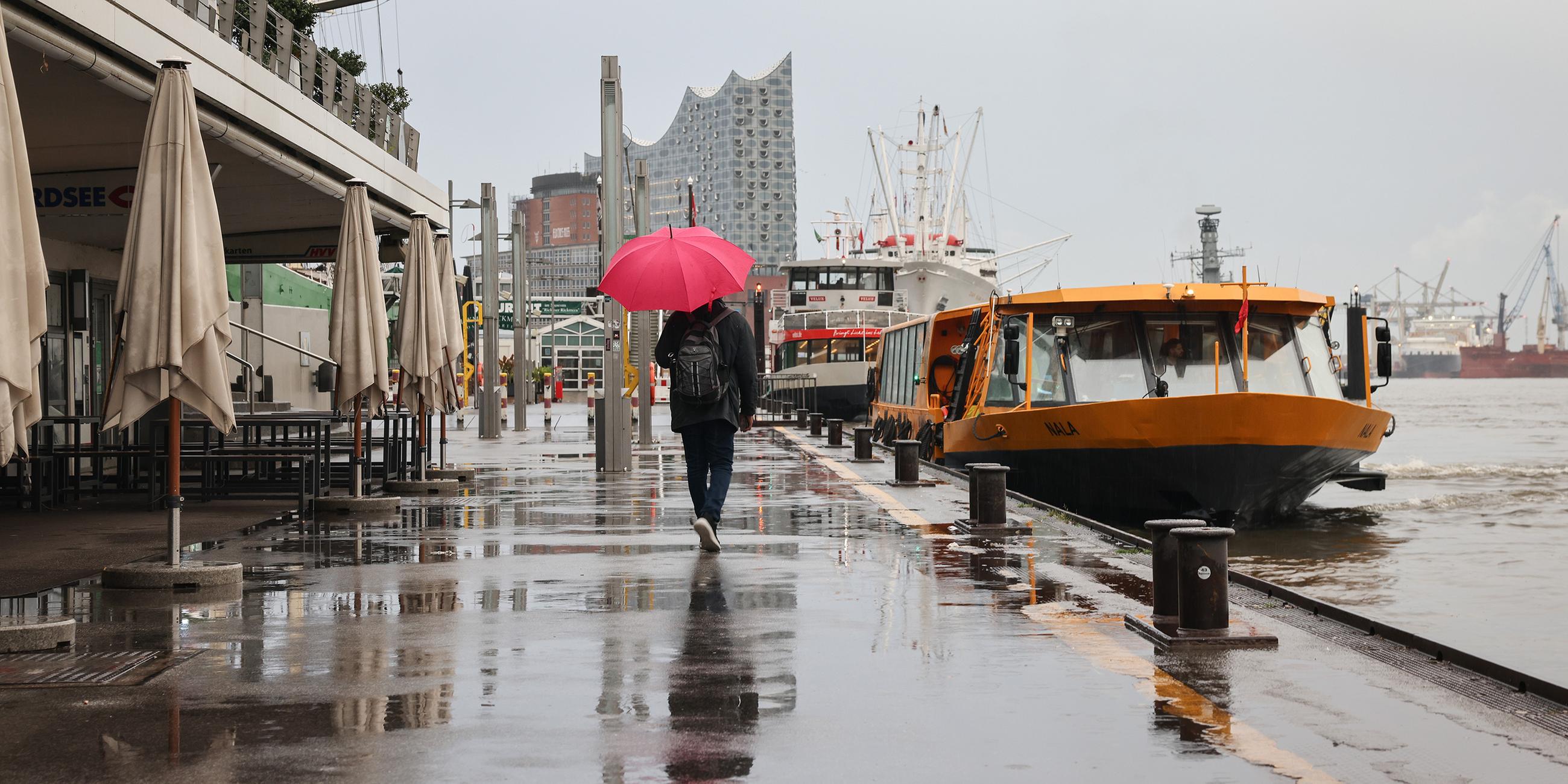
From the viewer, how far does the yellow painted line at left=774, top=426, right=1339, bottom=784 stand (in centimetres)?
488

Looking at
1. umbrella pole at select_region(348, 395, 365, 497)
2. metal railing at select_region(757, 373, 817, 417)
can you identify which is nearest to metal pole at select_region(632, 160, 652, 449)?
umbrella pole at select_region(348, 395, 365, 497)

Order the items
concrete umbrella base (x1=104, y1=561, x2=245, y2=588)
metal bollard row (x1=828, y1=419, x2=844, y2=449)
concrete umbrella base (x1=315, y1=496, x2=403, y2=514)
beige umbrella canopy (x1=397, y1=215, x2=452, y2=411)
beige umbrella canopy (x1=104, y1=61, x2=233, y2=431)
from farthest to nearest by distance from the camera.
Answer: metal bollard row (x1=828, y1=419, x2=844, y2=449)
beige umbrella canopy (x1=397, y1=215, x2=452, y2=411)
concrete umbrella base (x1=315, y1=496, x2=403, y2=514)
concrete umbrella base (x1=104, y1=561, x2=245, y2=588)
beige umbrella canopy (x1=104, y1=61, x2=233, y2=431)

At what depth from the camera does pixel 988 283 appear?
6544cm

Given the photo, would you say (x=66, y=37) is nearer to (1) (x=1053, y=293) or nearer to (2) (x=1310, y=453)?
(1) (x=1053, y=293)

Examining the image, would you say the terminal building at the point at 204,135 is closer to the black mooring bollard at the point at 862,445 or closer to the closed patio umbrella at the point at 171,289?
the closed patio umbrella at the point at 171,289

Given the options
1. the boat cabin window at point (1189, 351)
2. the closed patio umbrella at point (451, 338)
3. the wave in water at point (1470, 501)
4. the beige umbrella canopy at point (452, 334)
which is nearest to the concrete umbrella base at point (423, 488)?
the closed patio umbrella at point (451, 338)

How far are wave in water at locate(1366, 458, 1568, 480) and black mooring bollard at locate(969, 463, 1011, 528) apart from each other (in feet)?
72.2

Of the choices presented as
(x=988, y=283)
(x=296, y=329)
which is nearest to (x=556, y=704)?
(x=296, y=329)

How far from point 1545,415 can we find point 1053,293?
67140mm

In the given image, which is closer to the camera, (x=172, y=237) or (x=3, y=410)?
(x=3, y=410)

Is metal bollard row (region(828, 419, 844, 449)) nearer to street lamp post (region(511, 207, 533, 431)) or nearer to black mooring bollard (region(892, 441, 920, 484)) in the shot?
black mooring bollard (region(892, 441, 920, 484))

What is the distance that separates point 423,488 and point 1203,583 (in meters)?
11.0

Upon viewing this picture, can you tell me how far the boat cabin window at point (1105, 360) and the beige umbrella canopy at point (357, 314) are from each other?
825 cm

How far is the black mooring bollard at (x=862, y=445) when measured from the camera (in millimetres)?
22422
